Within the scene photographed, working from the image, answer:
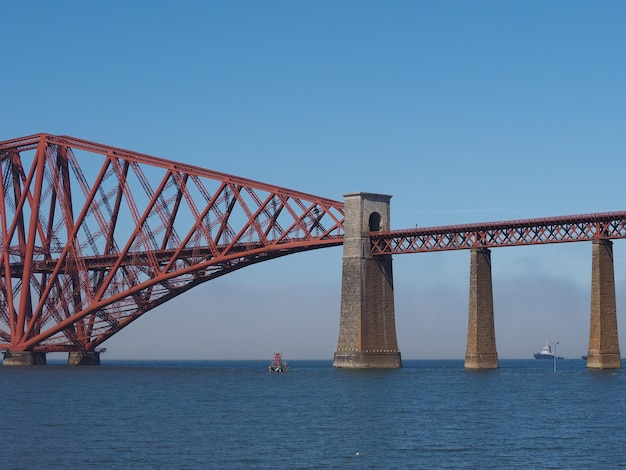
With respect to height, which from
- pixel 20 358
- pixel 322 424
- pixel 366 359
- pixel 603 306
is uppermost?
pixel 603 306

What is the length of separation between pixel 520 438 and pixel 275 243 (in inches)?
2378

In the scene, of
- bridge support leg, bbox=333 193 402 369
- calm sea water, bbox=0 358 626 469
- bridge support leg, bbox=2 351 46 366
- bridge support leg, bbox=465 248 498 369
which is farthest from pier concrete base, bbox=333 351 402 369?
bridge support leg, bbox=2 351 46 366

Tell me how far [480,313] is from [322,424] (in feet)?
138

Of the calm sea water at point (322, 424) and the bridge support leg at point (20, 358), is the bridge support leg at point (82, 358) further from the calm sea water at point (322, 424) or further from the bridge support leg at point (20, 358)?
the calm sea water at point (322, 424)

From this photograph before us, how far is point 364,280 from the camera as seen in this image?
106375mm

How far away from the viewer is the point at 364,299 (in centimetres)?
10569

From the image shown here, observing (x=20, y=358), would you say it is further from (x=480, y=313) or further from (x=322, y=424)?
(x=322, y=424)

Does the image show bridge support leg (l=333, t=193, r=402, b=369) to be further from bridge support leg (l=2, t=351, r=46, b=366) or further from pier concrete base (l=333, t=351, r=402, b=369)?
bridge support leg (l=2, t=351, r=46, b=366)

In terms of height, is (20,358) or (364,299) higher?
(364,299)

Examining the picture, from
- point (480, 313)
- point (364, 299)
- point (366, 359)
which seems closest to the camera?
point (480, 313)

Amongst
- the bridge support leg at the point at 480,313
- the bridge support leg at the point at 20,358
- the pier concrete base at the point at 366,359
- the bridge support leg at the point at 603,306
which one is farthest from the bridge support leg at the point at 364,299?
the bridge support leg at the point at 20,358

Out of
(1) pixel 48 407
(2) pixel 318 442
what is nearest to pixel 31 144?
(1) pixel 48 407

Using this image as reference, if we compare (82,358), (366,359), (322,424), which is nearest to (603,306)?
(366,359)

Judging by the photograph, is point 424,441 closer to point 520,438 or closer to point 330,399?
point 520,438
